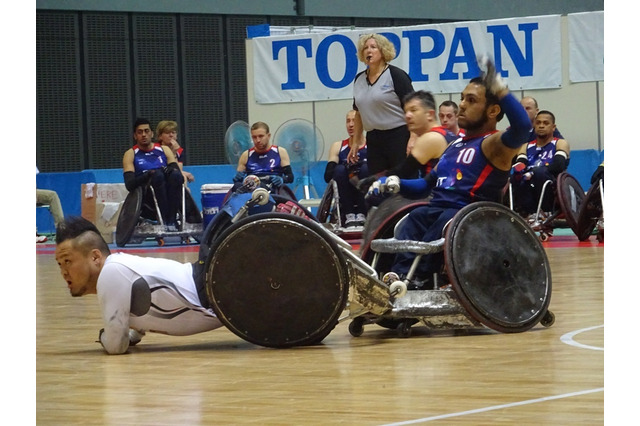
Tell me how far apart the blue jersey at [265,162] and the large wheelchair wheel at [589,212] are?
11.1 ft

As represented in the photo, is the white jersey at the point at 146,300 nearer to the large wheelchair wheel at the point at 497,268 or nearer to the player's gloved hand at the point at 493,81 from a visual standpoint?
the large wheelchair wheel at the point at 497,268

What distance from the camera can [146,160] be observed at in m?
13.5

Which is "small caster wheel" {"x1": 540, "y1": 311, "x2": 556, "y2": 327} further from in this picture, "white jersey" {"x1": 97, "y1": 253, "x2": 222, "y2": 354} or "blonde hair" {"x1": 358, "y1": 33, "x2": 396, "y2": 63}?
"blonde hair" {"x1": 358, "y1": 33, "x2": 396, "y2": 63}

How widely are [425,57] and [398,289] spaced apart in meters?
9.68

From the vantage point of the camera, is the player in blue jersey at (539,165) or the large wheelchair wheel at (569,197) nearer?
the large wheelchair wheel at (569,197)

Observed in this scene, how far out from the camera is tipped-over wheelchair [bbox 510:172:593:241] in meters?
11.3

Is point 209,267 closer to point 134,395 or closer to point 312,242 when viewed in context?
point 312,242


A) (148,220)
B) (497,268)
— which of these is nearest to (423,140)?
(497,268)

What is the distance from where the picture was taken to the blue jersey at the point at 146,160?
1342 centimetres

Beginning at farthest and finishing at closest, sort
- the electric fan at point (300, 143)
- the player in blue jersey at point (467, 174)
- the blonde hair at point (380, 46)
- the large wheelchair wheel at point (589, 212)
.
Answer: the electric fan at point (300, 143)
the large wheelchair wheel at point (589, 212)
the blonde hair at point (380, 46)
the player in blue jersey at point (467, 174)

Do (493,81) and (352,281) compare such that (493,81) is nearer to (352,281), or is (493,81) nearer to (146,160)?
(352,281)

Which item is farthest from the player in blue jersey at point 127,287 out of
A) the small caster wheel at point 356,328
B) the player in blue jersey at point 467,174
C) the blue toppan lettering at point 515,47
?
the blue toppan lettering at point 515,47

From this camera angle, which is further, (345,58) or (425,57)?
(345,58)
